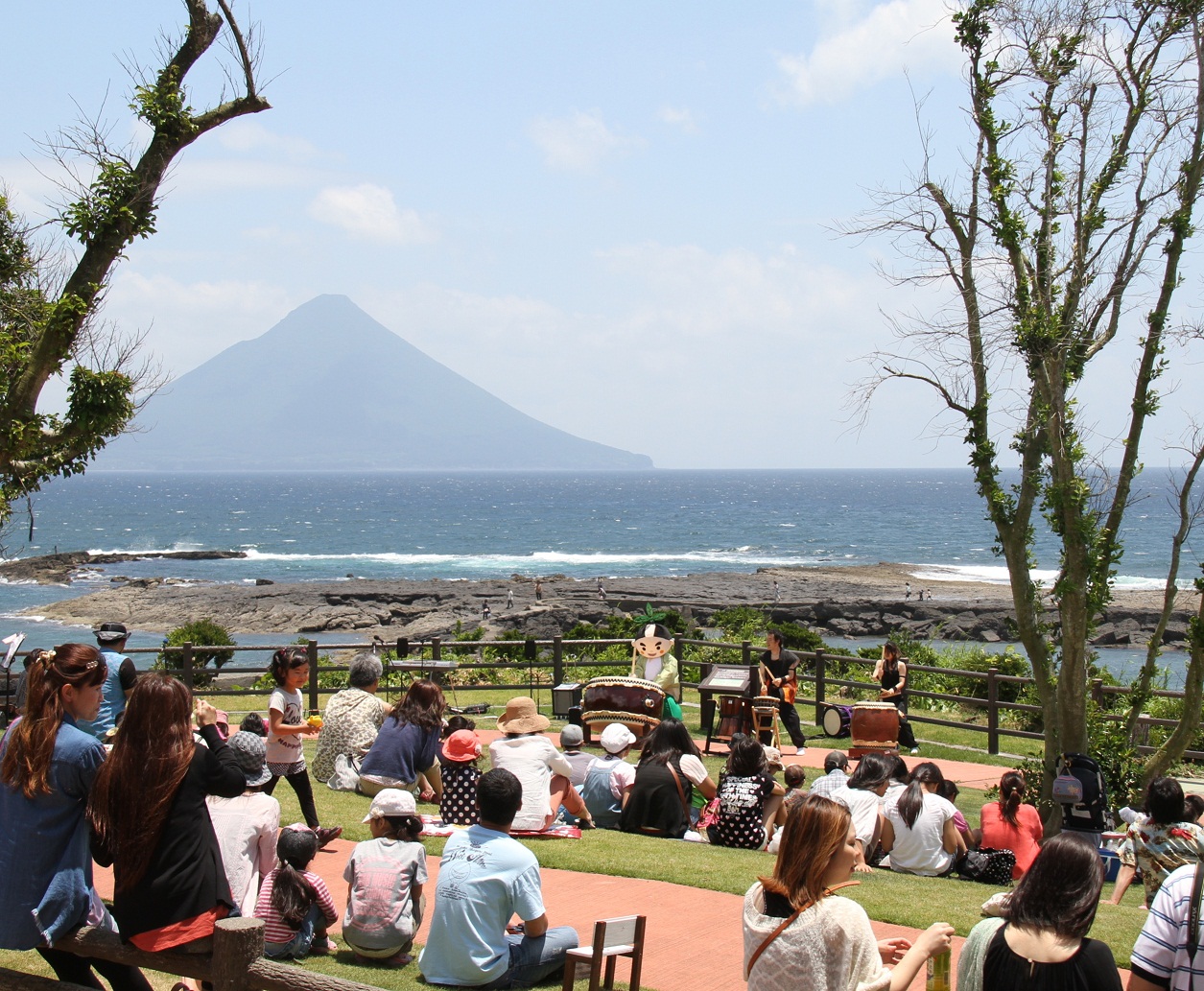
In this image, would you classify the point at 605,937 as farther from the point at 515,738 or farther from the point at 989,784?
the point at 989,784

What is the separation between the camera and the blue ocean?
253ft

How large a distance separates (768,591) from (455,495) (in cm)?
14487

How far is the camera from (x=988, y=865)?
337 inches

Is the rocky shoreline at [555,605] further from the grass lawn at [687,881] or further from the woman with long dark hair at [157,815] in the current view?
the woman with long dark hair at [157,815]

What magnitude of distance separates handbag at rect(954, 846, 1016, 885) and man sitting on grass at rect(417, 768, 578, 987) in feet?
14.2

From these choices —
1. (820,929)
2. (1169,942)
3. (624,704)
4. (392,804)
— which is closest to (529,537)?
(624,704)

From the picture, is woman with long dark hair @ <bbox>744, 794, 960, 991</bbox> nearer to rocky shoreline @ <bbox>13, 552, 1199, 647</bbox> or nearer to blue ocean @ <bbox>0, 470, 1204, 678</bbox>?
rocky shoreline @ <bbox>13, 552, 1199, 647</bbox>

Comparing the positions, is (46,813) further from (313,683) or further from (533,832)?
(313,683)

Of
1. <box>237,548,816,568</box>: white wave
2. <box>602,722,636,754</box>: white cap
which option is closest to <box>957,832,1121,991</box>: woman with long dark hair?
<box>602,722,636,754</box>: white cap

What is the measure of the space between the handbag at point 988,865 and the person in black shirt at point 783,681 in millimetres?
5378

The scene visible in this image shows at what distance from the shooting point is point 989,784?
12.9m

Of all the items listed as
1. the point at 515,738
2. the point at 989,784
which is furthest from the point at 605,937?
the point at 989,784

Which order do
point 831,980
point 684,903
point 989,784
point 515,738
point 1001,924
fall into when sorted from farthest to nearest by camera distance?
point 989,784 → point 515,738 → point 684,903 → point 831,980 → point 1001,924

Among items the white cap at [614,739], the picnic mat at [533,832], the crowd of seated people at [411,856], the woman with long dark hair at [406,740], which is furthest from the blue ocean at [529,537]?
the woman with long dark hair at [406,740]
